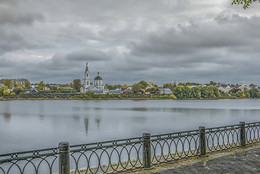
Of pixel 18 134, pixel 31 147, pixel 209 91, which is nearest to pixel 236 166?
pixel 31 147

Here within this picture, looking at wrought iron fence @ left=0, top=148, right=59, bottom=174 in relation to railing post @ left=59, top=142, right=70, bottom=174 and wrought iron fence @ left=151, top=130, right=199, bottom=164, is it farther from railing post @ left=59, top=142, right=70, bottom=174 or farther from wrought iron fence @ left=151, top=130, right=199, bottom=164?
wrought iron fence @ left=151, top=130, right=199, bottom=164

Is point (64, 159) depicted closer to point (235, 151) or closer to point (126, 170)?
point (126, 170)

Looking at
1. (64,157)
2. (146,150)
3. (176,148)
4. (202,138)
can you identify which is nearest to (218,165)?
(202,138)

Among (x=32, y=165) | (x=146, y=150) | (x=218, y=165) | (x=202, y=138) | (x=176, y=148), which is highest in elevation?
(x=202, y=138)

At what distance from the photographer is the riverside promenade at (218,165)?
9375 millimetres

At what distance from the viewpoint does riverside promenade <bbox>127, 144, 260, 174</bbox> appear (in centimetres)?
938

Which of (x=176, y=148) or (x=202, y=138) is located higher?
(x=202, y=138)

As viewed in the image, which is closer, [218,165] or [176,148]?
[218,165]

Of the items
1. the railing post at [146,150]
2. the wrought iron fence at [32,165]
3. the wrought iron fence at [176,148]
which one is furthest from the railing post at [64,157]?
the wrought iron fence at [176,148]

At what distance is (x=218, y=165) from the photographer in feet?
33.2

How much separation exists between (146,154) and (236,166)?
343 cm

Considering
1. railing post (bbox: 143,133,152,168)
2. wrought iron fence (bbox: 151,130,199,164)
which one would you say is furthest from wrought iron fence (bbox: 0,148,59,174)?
wrought iron fence (bbox: 151,130,199,164)

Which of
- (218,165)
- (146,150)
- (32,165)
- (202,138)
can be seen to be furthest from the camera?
(32,165)

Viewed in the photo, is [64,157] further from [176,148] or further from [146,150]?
[176,148]
